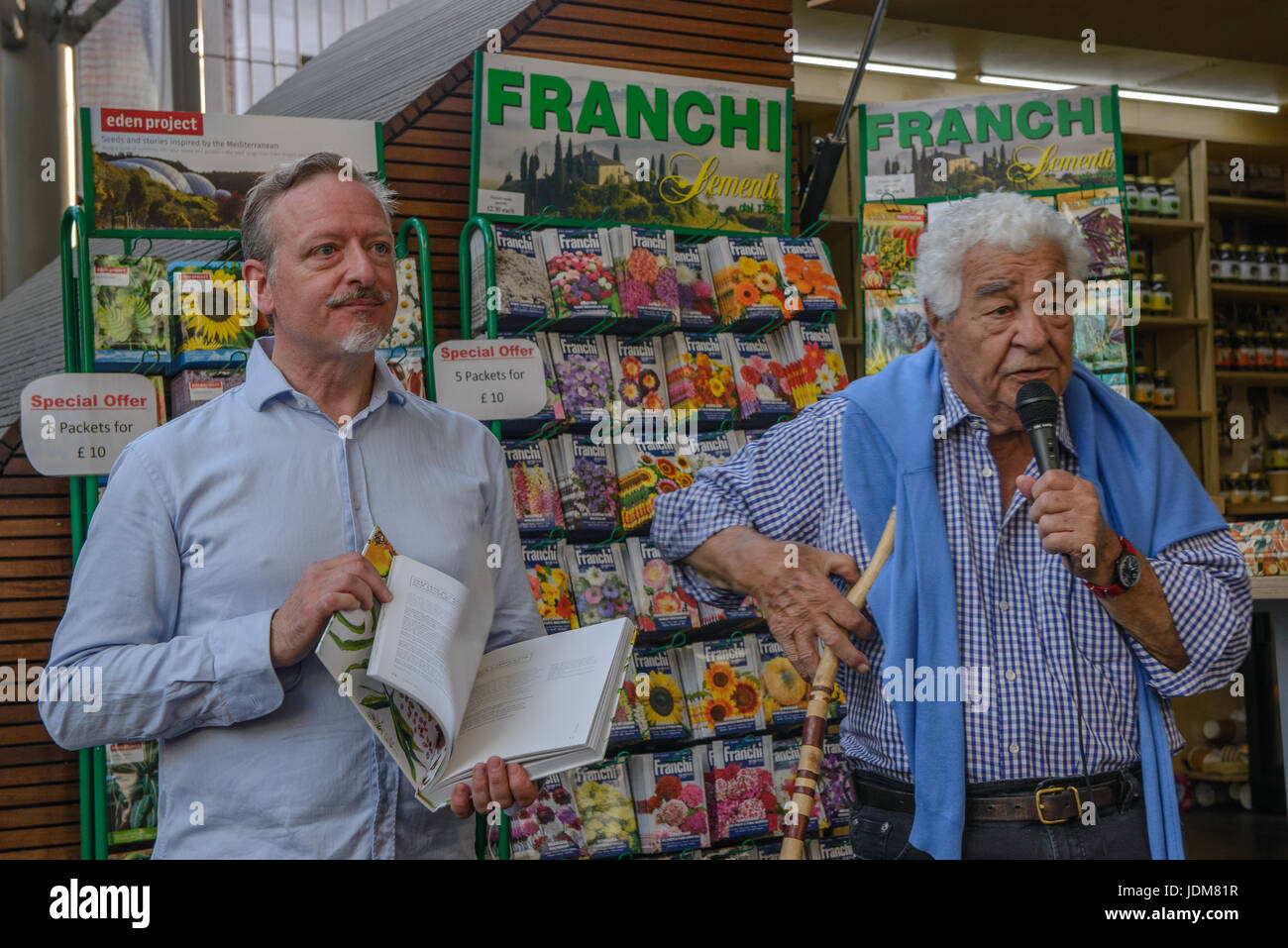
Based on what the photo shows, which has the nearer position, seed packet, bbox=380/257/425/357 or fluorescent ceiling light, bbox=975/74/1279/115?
seed packet, bbox=380/257/425/357

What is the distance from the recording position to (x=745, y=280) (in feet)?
13.7

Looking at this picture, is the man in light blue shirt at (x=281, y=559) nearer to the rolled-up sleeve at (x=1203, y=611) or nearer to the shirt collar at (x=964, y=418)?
the shirt collar at (x=964, y=418)

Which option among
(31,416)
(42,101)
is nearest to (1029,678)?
(31,416)

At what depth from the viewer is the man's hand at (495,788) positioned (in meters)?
1.61

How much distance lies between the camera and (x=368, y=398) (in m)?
1.86

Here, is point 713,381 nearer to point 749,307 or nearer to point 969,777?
point 749,307

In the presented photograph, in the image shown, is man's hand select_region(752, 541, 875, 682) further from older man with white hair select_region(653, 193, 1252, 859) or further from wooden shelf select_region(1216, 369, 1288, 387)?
wooden shelf select_region(1216, 369, 1288, 387)

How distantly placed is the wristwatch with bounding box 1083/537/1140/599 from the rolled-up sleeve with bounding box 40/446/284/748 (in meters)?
1.10

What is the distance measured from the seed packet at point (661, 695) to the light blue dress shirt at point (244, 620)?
2158mm

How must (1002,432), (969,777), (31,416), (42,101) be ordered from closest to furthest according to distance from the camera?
1. (969,777)
2. (1002,432)
3. (31,416)
4. (42,101)

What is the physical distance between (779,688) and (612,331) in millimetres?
1287

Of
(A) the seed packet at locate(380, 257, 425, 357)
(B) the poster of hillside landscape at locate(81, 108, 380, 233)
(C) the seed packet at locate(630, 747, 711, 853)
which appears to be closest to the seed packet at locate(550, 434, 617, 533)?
(A) the seed packet at locate(380, 257, 425, 357)

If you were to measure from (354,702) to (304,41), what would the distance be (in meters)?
8.24

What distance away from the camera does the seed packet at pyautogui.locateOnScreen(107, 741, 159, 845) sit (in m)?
3.26
